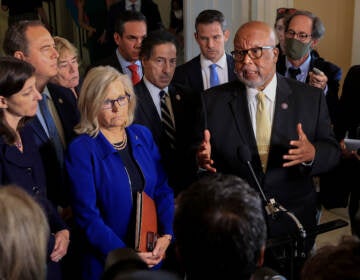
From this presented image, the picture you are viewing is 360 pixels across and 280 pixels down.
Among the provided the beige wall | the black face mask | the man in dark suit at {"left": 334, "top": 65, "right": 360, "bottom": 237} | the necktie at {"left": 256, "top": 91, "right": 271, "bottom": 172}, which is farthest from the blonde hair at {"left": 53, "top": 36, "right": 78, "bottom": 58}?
the beige wall

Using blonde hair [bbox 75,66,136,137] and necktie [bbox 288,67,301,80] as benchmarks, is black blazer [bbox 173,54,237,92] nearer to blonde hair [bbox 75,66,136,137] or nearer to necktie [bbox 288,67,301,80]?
necktie [bbox 288,67,301,80]

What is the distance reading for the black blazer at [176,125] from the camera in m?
2.65

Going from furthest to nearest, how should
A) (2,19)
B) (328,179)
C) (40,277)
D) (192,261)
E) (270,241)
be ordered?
(2,19)
(328,179)
(270,241)
(40,277)
(192,261)

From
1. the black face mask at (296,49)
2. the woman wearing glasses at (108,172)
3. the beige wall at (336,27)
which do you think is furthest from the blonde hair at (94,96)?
the beige wall at (336,27)

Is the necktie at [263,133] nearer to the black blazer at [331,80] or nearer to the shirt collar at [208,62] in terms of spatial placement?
the black blazer at [331,80]

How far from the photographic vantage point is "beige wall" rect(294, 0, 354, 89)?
4.91 m

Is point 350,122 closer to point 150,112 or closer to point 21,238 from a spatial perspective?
point 150,112

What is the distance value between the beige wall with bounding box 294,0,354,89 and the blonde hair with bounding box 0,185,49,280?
416 cm

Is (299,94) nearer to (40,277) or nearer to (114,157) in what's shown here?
(114,157)

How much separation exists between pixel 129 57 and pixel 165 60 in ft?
3.08

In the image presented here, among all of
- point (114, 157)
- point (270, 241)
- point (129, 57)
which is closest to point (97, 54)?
point (129, 57)

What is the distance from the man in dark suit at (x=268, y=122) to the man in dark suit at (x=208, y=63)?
3.32ft

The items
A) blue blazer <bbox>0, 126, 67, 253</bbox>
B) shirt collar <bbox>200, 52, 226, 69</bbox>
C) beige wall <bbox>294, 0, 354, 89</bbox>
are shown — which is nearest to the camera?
blue blazer <bbox>0, 126, 67, 253</bbox>

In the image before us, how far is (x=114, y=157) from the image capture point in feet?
7.27
